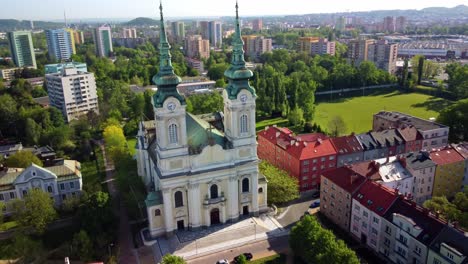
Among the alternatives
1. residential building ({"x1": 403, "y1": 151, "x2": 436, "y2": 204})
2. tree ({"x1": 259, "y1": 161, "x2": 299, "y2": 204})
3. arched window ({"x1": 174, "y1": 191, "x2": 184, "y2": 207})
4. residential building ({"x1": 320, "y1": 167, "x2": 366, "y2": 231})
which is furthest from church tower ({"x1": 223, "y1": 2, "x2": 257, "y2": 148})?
residential building ({"x1": 403, "y1": 151, "x2": 436, "y2": 204})

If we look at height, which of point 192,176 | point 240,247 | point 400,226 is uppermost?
point 192,176

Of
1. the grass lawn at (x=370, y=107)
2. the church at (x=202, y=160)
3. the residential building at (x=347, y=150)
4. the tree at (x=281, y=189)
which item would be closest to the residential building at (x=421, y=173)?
the residential building at (x=347, y=150)

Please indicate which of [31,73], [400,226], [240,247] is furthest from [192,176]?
[31,73]

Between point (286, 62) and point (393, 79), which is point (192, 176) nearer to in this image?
point (393, 79)

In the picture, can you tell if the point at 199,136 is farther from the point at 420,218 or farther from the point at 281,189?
the point at 420,218

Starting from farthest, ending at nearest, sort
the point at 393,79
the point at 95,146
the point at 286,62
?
1. the point at 286,62
2. the point at 393,79
3. the point at 95,146

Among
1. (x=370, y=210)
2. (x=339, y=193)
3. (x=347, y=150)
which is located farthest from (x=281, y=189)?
(x=347, y=150)

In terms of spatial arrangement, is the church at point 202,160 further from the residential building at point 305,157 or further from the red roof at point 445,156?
the red roof at point 445,156

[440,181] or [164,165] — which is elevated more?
[164,165]
